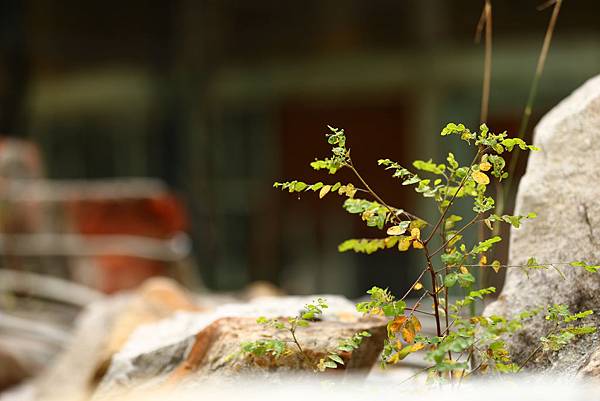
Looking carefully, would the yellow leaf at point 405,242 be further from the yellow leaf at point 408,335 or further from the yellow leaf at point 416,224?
the yellow leaf at point 408,335

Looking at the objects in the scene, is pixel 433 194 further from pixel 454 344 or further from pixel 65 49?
pixel 65 49

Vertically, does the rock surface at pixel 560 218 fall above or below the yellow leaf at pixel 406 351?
above

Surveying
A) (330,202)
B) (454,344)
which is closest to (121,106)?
(330,202)

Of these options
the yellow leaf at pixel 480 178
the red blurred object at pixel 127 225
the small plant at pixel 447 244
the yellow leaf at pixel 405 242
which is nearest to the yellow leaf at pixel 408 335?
the small plant at pixel 447 244

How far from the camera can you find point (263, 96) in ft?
34.4

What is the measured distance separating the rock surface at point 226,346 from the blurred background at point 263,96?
A: 5949 millimetres

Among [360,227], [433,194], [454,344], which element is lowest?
[360,227]

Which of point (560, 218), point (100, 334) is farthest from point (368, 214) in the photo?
point (100, 334)

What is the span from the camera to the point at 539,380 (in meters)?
2.04

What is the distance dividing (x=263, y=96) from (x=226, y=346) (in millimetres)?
8213

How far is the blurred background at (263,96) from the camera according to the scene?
30.9 ft

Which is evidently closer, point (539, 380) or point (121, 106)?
point (539, 380)

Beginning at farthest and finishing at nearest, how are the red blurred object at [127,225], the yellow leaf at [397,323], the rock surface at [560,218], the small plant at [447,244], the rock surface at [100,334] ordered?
the red blurred object at [127,225], the rock surface at [100,334], the rock surface at [560,218], the yellow leaf at [397,323], the small plant at [447,244]

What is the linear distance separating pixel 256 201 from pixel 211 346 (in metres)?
7.87
